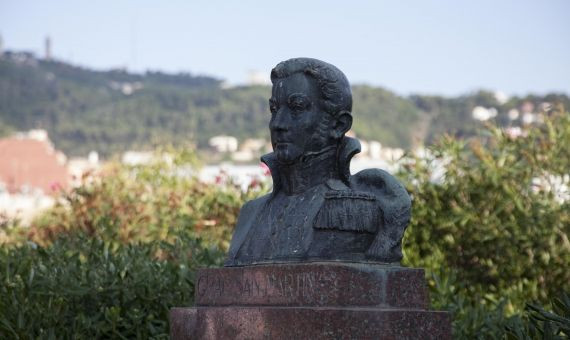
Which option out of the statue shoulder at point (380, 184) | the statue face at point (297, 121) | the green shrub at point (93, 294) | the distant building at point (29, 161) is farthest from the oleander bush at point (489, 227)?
the distant building at point (29, 161)

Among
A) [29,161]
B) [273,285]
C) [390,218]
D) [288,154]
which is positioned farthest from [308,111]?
[29,161]

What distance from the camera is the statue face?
270 inches

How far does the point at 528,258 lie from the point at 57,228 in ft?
21.3

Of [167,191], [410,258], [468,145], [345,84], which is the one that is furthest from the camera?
[167,191]

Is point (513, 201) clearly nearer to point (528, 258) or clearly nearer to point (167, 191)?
point (528, 258)

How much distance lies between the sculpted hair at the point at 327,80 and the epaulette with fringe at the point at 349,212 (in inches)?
20.8

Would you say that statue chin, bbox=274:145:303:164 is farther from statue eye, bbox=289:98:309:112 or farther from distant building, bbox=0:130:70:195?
distant building, bbox=0:130:70:195

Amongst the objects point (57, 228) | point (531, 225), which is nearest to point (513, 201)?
point (531, 225)

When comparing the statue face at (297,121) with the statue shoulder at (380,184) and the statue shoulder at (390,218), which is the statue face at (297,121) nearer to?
the statue shoulder at (380,184)

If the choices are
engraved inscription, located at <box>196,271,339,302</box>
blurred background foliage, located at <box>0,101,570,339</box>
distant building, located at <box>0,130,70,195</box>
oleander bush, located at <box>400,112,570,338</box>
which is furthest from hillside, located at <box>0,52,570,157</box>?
engraved inscription, located at <box>196,271,339,302</box>

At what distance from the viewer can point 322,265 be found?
20.9 ft

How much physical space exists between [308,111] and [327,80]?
0.22m

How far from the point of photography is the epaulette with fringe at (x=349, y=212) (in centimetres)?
667

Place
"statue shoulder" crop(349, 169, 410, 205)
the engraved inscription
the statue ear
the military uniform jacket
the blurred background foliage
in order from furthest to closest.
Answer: the blurred background foliage → the statue ear → "statue shoulder" crop(349, 169, 410, 205) → the military uniform jacket → the engraved inscription
